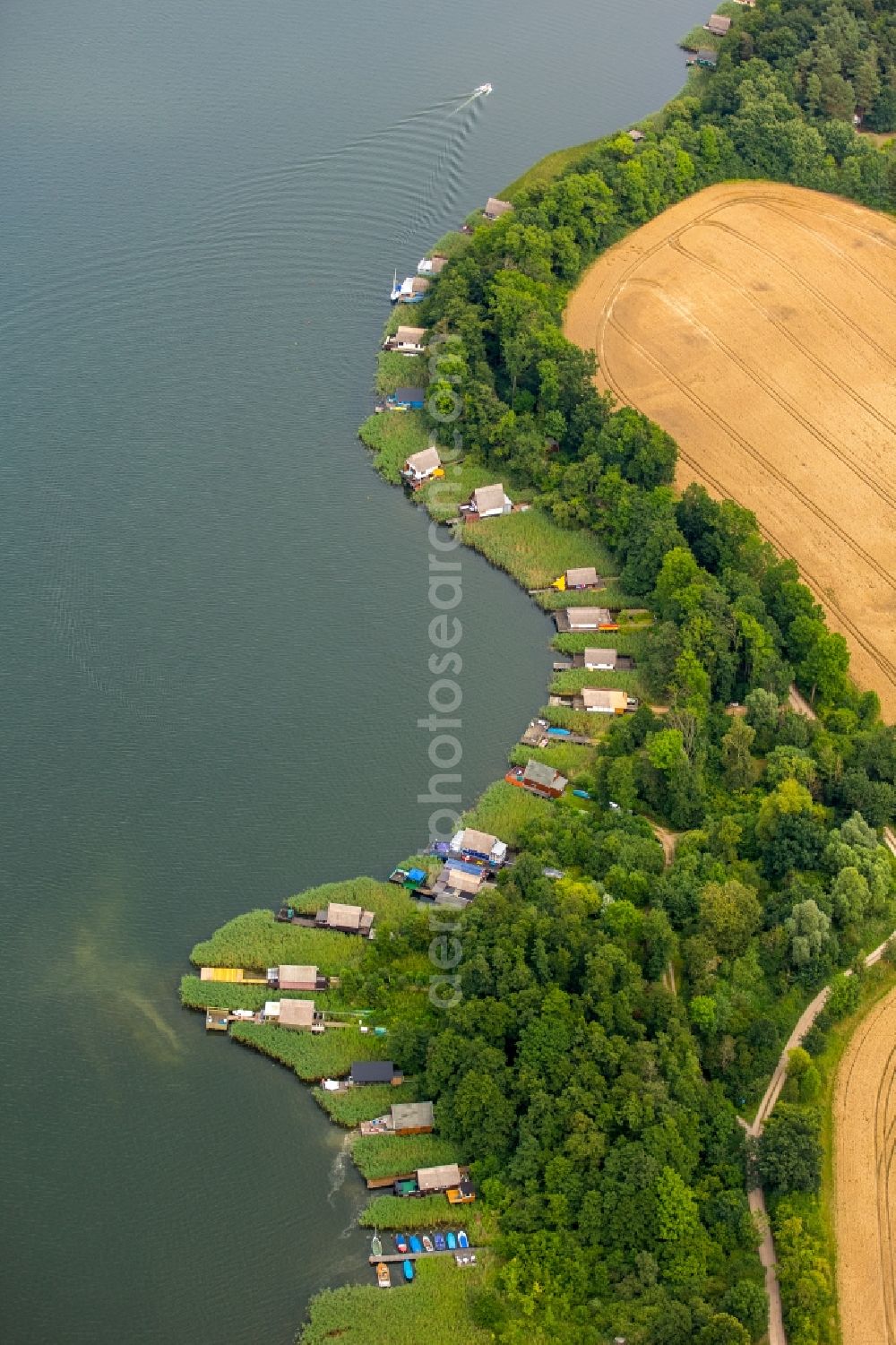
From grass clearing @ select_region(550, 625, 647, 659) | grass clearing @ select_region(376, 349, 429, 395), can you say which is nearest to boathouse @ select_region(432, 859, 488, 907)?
grass clearing @ select_region(550, 625, 647, 659)

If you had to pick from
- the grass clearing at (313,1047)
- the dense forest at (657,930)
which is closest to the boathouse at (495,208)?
the dense forest at (657,930)

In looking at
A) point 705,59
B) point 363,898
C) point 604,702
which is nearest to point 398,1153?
point 363,898

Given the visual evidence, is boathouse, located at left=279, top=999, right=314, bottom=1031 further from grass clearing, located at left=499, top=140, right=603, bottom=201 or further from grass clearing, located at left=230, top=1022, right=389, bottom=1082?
grass clearing, located at left=499, top=140, right=603, bottom=201

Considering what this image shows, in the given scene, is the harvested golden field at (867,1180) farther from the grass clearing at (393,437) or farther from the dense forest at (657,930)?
the grass clearing at (393,437)

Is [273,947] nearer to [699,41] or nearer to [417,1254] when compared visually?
[417,1254]

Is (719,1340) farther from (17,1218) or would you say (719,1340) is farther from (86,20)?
(86,20)

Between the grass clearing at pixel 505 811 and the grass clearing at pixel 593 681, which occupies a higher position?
the grass clearing at pixel 593 681

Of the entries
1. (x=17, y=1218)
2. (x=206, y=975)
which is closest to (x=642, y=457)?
(x=206, y=975)
